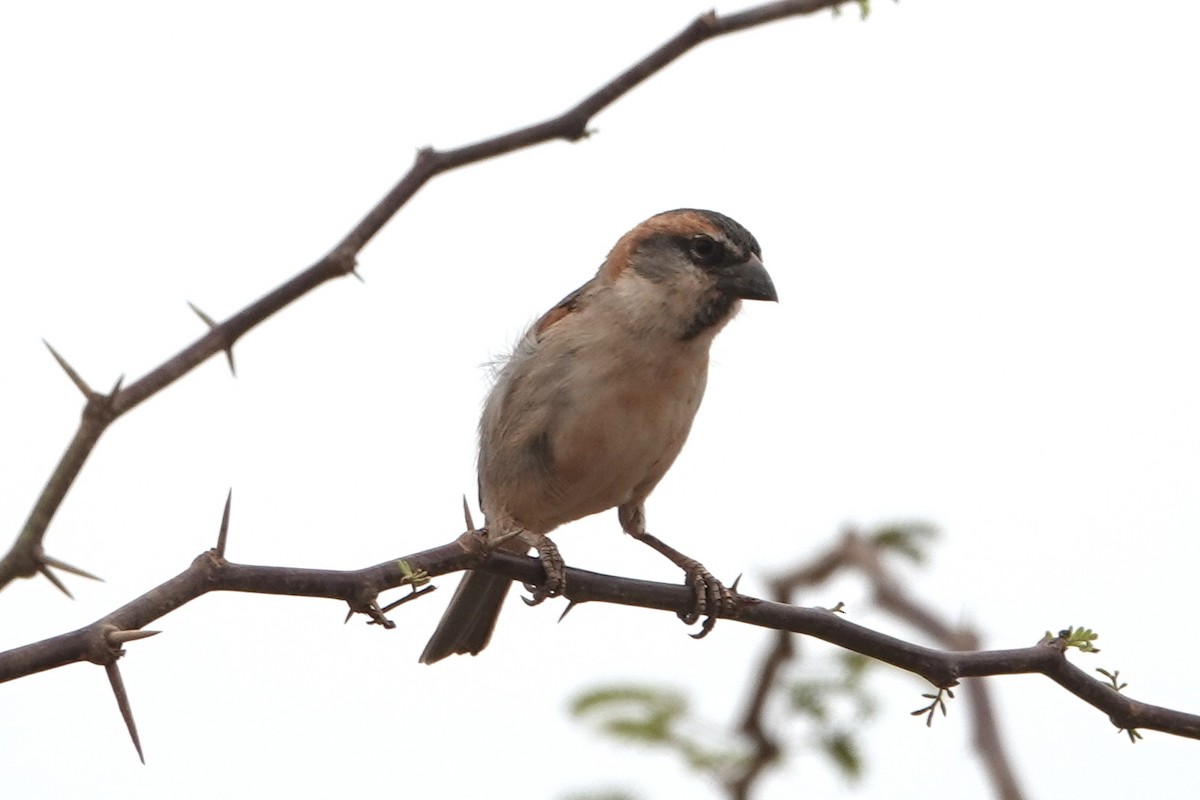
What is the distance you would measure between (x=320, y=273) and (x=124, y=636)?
2.12 ft

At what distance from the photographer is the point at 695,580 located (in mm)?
5164

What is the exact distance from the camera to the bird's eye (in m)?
5.69

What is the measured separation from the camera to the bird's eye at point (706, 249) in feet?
18.7

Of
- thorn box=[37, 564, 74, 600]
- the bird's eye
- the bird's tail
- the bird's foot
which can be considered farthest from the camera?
the bird's tail

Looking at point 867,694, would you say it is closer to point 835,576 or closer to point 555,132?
point 835,576

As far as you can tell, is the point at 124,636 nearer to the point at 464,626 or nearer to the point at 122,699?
the point at 122,699

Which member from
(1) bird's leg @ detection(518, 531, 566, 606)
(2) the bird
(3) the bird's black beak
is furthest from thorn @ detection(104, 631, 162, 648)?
(3) the bird's black beak

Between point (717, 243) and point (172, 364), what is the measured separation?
3.62 meters

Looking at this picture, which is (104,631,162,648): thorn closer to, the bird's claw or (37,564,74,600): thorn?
(37,564,74,600): thorn

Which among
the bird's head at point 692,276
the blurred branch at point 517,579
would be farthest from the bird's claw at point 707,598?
the bird's head at point 692,276

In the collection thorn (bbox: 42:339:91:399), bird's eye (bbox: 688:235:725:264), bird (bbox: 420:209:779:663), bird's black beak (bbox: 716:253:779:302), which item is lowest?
thorn (bbox: 42:339:91:399)

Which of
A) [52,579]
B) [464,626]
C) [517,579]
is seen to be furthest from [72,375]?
[464,626]

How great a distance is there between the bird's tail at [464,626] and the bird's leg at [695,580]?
27.0 inches

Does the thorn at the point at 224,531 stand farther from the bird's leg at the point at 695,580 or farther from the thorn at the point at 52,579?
the bird's leg at the point at 695,580
